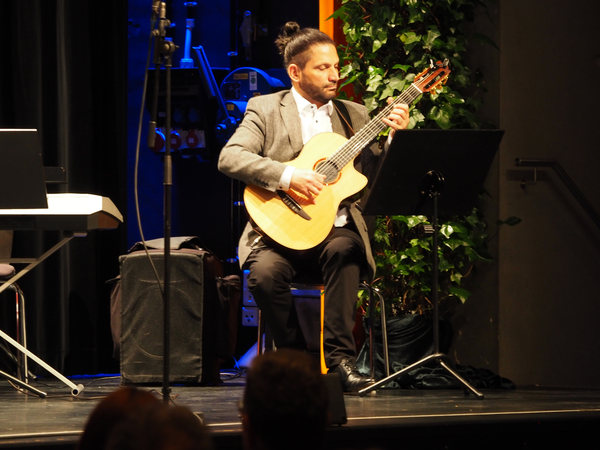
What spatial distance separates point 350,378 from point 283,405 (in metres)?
1.89

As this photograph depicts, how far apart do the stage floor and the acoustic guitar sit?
707mm

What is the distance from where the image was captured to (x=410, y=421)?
95.5 inches

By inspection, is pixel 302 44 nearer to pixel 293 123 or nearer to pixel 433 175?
pixel 293 123

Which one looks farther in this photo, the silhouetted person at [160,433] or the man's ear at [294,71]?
the man's ear at [294,71]

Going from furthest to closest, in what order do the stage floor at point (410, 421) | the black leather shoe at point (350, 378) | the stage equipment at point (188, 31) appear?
the stage equipment at point (188, 31)
the black leather shoe at point (350, 378)
the stage floor at point (410, 421)

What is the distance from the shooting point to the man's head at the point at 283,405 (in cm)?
121

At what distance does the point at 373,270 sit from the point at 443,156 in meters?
0.66

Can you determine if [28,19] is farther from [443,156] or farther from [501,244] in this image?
[501,244]

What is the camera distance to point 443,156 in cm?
291

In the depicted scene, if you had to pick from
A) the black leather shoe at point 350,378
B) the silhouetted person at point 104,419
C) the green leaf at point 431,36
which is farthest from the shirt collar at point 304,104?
the silhouetted person at point 104,419

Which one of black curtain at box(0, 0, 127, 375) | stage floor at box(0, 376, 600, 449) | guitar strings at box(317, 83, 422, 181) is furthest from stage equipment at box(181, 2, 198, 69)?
stage floor at box(0, 376, 600, 449)

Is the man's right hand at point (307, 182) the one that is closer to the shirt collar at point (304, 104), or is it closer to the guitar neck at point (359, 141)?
the guitar neck at point (359, 141)

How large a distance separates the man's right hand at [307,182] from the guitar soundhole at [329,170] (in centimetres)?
10

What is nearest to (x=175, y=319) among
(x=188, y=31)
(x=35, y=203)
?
(x=35, y=203)
